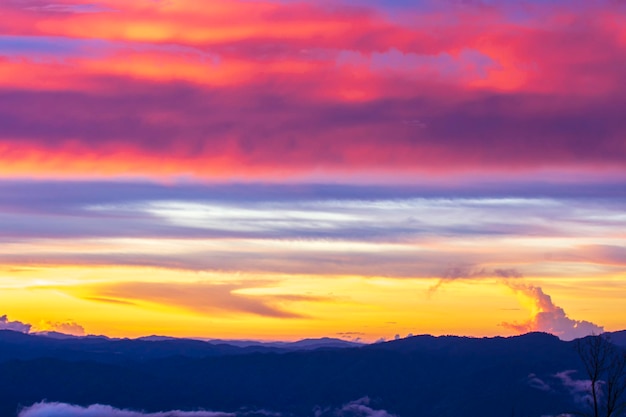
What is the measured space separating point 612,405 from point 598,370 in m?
6.07

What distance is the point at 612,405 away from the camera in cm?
9469

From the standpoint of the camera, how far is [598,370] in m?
100
